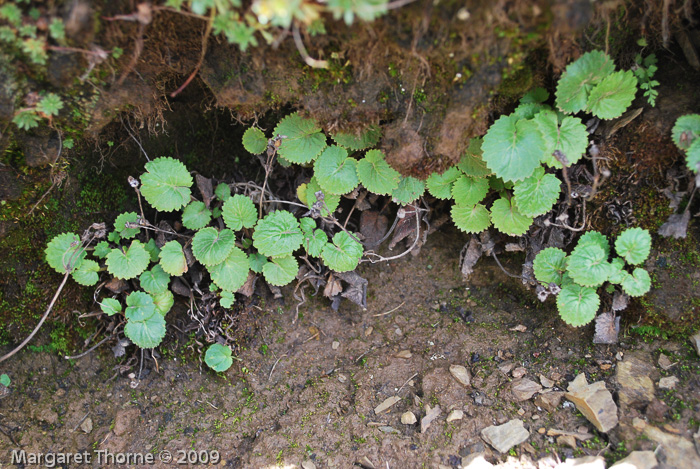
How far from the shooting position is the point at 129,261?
8.45 ft

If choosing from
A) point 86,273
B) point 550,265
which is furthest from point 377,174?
point 86,273

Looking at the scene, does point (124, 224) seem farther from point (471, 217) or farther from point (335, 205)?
point (471, 217)

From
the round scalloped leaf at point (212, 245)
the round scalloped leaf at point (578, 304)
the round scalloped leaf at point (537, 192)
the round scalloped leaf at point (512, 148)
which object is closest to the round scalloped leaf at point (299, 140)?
the round scalloped leaf at point (212, 245)

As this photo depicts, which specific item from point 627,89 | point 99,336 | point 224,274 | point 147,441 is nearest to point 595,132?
point 627,89

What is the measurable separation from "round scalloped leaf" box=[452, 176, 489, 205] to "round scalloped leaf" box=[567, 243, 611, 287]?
595 millimetres

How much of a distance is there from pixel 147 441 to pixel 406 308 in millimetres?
1754

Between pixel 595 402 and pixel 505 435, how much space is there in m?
0.48

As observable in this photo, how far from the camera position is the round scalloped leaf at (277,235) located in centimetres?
260

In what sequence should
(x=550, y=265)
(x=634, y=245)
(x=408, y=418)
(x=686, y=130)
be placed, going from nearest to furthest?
(x=686, y=130), (x=634, y=245), (x=408, y=418), (x=550, y=265)

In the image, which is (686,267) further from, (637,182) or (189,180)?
(189,180)

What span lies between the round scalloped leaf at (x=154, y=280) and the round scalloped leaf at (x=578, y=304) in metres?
2.33

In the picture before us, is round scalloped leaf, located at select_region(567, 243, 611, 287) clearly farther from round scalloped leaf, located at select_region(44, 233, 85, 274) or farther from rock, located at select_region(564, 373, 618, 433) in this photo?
round scalloped leaf, located at select_region(44, 233, 85, 274)

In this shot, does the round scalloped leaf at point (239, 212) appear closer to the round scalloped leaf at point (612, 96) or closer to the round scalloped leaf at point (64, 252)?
the round scalloped leaf at point (64, 252)

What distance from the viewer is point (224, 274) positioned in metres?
2.61
